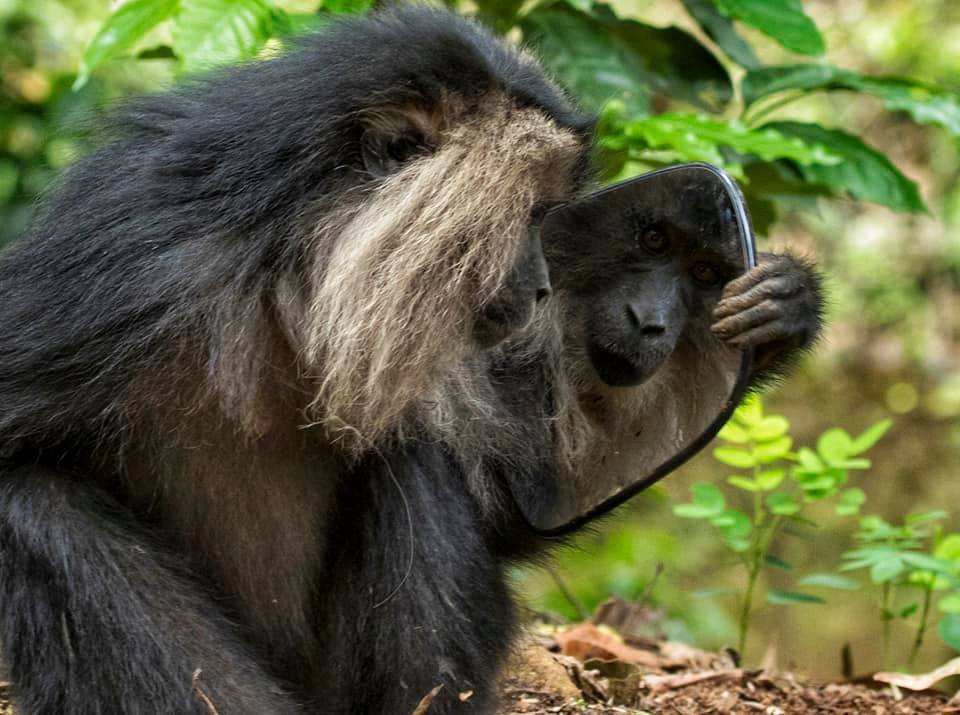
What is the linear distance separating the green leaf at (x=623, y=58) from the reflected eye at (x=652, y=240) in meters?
1.34

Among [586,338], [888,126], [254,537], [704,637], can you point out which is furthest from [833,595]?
[254,537]

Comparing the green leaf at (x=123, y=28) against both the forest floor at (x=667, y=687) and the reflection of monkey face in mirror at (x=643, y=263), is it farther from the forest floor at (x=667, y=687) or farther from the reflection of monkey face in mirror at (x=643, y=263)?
the forest floor at (x=667, y=687)

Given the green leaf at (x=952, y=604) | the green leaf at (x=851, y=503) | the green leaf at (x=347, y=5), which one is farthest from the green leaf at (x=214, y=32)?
the green leaf at (x=952, y=604)

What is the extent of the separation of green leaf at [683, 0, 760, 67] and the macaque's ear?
2.51 m

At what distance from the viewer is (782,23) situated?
483 centimetres

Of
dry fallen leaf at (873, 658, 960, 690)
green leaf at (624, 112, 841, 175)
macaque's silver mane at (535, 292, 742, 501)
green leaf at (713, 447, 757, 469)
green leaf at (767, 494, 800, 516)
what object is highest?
green leaf at (624, 112, 841, 175)

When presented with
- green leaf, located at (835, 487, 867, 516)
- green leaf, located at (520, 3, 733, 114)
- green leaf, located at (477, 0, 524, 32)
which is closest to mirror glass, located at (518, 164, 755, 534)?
green leaf, located at (835, 487, 867, 516)

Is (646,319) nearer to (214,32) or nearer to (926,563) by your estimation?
(926,563)

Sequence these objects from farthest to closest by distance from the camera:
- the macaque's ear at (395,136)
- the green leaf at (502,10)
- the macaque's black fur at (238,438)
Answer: the green leaf at (502,10) → the macaque's ear at (395,136) → the macaque's black fur at (238,438)

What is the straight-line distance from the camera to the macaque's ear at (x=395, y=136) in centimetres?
299

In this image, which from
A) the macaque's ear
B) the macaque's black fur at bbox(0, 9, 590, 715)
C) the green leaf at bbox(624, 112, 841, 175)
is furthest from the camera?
the green leaf at bbox(624, 112, 841, 175)

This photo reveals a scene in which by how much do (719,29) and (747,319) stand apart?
7.07 ft

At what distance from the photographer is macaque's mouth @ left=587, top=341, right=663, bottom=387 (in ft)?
11.6

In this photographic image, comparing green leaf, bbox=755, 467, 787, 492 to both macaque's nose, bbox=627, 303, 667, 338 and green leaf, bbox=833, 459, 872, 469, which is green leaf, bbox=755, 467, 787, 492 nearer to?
green leaf, bbox=833, 459, 872, 469
